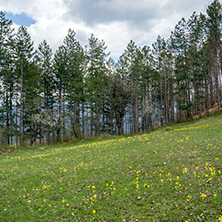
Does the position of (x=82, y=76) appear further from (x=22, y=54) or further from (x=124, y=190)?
(x=124, y=190)

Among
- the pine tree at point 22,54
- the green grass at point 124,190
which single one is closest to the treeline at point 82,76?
the pine tree at point 22,54

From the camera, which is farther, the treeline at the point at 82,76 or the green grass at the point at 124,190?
the treeline at the point at 82,76

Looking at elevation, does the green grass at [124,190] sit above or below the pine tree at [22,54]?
below

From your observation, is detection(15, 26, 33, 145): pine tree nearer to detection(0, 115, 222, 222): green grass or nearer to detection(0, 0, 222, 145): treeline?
detection(0, 0, 222, 145): treeline

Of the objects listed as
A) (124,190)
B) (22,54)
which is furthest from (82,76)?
(124,190)

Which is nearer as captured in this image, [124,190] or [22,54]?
[124,190]

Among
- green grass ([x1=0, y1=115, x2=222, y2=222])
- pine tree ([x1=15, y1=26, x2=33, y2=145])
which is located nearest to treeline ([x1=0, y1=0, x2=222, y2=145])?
pine tree ([x1=15, y1=26, x2=33, y2=145])

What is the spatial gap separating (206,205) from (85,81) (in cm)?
2856

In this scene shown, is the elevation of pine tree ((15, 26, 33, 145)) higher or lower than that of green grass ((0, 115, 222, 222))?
higher

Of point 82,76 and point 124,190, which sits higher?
point 82,76

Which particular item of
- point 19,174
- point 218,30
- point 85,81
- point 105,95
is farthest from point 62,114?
point 218,30

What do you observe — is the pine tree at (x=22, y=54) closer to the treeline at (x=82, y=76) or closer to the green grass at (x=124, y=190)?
the treeline at (x=82, y=76)

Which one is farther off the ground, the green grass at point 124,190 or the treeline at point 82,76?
the treeline at point 82,76

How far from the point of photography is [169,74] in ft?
136
